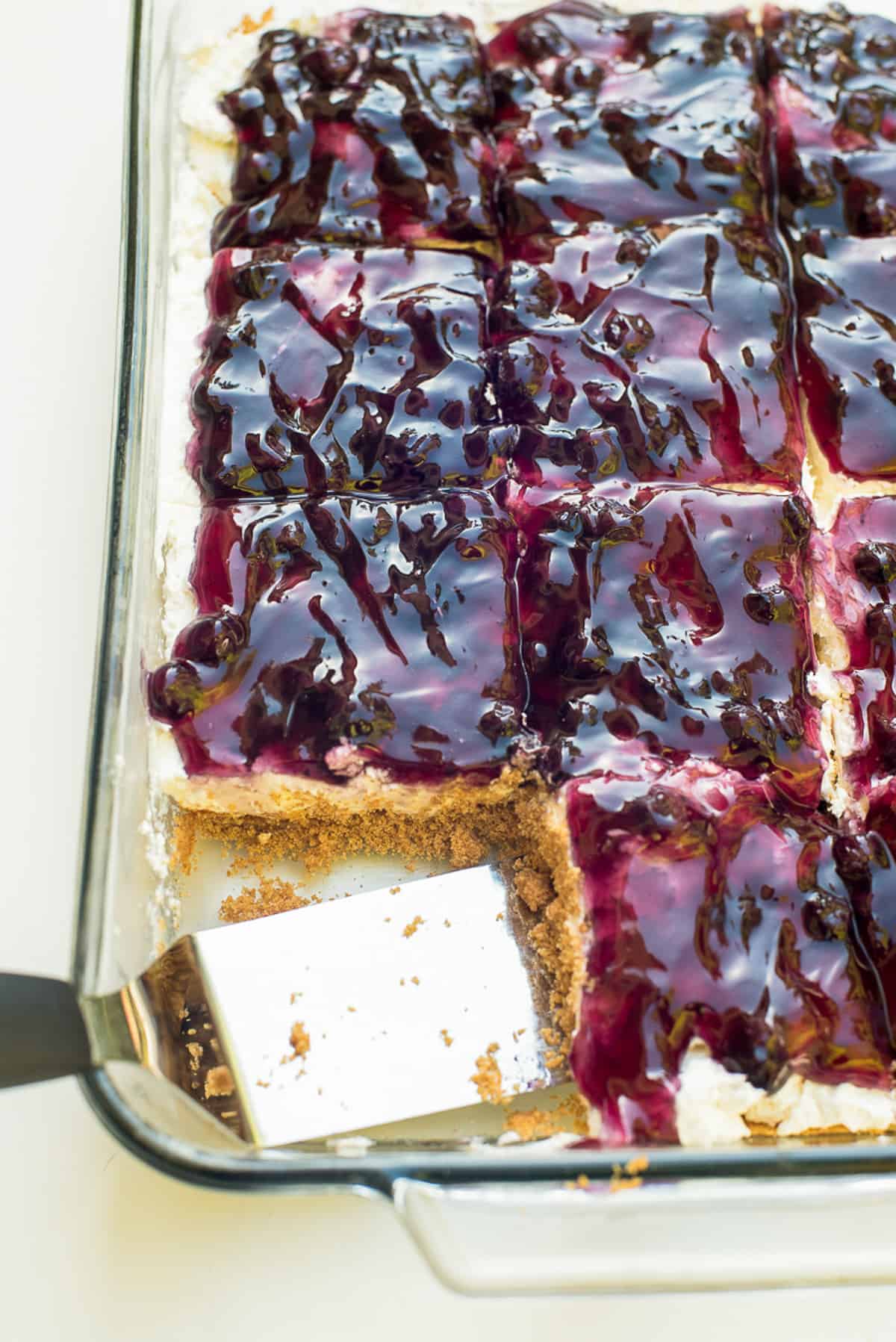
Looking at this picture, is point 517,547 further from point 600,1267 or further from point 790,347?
point 600,1267

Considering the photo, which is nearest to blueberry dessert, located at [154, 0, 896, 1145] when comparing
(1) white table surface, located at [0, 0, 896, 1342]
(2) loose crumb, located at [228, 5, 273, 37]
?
(2) loose crumb, located at [228, 5, 273, 37]

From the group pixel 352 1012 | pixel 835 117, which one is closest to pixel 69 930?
pixel 352 1012

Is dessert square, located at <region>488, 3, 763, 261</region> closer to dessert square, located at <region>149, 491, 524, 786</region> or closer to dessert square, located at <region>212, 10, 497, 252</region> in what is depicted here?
dessert square, located at <region>212, 10, 497, 252</region>

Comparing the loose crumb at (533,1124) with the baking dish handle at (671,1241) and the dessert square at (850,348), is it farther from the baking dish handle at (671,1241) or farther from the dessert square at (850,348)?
the dessert square at (850,348)

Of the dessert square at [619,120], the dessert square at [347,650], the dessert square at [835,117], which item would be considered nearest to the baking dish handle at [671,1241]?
the dessert square at [347,650]

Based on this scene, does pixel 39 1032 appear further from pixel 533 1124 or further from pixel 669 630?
pixel 669 630

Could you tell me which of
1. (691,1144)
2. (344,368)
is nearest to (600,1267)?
(691,1144)

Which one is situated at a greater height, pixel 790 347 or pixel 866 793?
pixel 790 347
